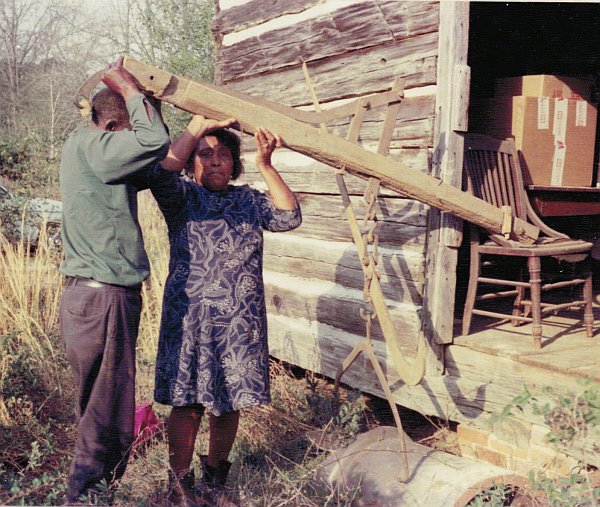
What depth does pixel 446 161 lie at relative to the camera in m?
3.95

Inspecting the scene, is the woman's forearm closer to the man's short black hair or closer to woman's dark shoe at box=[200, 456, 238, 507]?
the man's short black hair

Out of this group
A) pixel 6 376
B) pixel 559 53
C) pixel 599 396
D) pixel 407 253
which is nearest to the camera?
pixel 599 396

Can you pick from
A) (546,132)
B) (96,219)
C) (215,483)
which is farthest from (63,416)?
(546,132)

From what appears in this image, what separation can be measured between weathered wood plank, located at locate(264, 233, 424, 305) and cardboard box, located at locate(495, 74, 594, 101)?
1.72 meters

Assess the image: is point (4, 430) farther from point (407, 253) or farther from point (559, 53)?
point (559, 53)

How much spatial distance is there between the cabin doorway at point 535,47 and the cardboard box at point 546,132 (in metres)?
1.01

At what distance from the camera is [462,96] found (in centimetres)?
389

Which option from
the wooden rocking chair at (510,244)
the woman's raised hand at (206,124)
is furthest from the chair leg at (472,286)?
the woman's raised hand at (206,124)

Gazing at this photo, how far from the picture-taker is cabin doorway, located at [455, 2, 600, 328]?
20.6 feet

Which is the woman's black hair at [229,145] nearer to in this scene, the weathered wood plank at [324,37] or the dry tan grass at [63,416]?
the dry tan grass at [63,416]

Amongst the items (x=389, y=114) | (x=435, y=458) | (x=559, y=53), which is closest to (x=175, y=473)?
(x=435, y=458)

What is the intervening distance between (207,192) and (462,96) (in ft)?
5.33

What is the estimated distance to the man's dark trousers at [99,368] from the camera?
2.89m

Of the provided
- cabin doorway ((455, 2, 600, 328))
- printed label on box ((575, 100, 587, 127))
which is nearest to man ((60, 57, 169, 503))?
printed label on box ((575, 100, 587, 127))
